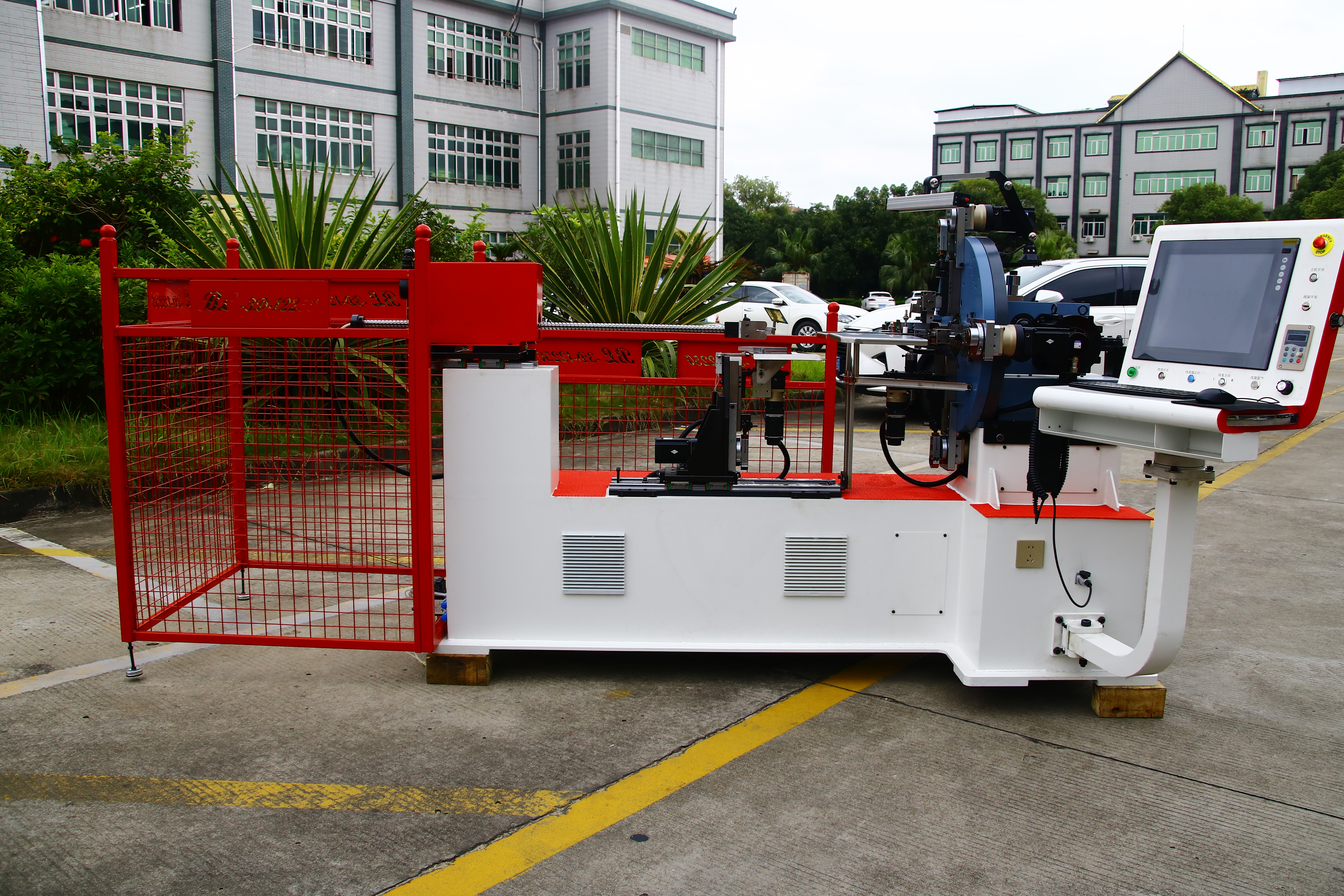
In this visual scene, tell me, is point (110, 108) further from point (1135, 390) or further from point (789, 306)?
point (1135, 390)

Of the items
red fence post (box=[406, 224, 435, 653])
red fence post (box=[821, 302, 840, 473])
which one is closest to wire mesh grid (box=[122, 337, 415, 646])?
red fence post (box=[406, 224, 435, 653])

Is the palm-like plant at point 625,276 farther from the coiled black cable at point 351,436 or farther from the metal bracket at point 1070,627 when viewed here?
the metal bracket at point 1070,627

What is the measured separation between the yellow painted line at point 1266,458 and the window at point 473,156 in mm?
34252

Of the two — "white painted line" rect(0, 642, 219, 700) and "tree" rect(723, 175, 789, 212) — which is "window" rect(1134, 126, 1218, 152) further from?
"white painted line" rect(0, 642, 219, 700)

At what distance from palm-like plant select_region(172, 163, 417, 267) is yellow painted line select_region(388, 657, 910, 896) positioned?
6.21 metres

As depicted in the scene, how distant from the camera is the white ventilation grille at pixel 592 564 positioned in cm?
449

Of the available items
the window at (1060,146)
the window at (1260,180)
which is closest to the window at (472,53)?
the window at (1060,146)

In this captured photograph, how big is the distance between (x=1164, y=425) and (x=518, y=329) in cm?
257

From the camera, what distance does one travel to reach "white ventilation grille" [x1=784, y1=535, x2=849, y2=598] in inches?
177

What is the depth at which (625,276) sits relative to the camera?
10.2m

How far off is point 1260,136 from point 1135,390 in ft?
268

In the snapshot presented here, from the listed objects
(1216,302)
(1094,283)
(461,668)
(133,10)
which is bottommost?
(461,668)

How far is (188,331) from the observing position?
13.9ft

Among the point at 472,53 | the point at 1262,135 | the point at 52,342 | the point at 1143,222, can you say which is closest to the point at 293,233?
the point at 52,342
